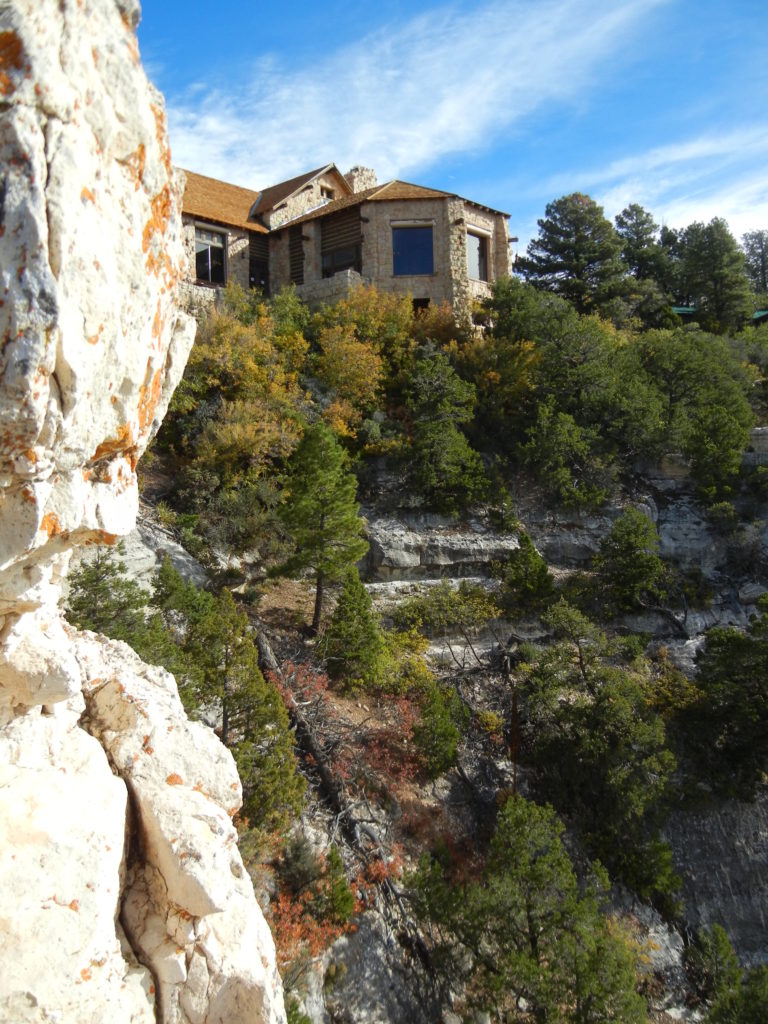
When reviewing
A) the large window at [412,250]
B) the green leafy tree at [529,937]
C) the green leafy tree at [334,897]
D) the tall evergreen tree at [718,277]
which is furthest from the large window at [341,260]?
the green leafy tree at [334,897]

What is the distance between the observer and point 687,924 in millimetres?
16406

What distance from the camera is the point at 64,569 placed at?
623 cm

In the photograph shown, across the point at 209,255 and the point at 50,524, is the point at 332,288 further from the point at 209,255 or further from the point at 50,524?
the point at 50,524

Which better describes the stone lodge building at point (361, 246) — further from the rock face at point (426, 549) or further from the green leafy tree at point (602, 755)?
the green leafy tree at point (602, 755)

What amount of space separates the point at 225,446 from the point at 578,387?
12.5 m

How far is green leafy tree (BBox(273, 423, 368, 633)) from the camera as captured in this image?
18641 mm

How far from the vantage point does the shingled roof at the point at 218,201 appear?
29703 millimetres

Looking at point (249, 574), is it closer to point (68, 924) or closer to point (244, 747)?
point (244, 747)

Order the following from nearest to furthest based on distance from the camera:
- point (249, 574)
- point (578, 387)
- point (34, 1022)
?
point (34, 1022), point (249, 574), point (578, 387)

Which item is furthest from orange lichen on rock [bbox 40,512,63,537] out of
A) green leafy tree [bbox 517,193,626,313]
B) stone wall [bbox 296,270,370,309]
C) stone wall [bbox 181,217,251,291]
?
green leafy tree [bbox 517,193,626,313]

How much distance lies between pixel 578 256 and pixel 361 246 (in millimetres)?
10589

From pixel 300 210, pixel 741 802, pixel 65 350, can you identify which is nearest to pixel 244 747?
pixel 65 350

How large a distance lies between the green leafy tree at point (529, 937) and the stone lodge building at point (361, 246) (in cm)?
2112

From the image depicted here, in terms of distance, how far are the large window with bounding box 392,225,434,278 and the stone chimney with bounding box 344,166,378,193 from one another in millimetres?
7962
